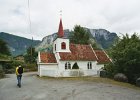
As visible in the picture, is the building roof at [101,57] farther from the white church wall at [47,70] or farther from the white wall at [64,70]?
the white church wall at [47,70]

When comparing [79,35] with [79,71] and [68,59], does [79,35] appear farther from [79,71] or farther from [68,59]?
[79,71]

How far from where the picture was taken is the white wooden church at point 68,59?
1645 inches

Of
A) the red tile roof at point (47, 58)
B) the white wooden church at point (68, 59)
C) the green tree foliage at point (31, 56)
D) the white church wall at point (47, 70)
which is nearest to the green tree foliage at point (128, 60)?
the white wooden church at point (68, 59)

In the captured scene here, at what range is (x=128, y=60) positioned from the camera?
3262 cm

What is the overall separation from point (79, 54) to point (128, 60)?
14.0 metres

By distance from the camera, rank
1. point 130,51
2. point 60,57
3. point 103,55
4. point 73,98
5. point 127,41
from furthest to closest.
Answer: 1. point 103,55
2. point 60,57
3. point 127,41
4. point 130,51
5. point 73,98

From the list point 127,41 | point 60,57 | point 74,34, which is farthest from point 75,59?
point 74,34

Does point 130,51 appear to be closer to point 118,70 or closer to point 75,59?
point 118,70

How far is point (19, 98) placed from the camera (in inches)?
724

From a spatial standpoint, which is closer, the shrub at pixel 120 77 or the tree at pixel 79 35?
the shrub at pixel 120 77

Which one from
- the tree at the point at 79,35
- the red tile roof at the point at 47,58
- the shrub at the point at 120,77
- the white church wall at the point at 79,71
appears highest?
the tree at the point at 79,35

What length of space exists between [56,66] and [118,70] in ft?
40.9

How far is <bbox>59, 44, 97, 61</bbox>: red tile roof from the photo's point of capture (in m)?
43.6

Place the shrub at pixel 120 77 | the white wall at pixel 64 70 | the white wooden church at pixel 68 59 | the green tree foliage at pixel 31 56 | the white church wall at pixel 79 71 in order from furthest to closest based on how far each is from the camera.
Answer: the green tree foliage at pixel 31 56 < the white wooden church at pixel 68 59 < the white church wall at pixel 79 71 < the white wall at pixel 64 70 < the shrub at pixel 120 77
